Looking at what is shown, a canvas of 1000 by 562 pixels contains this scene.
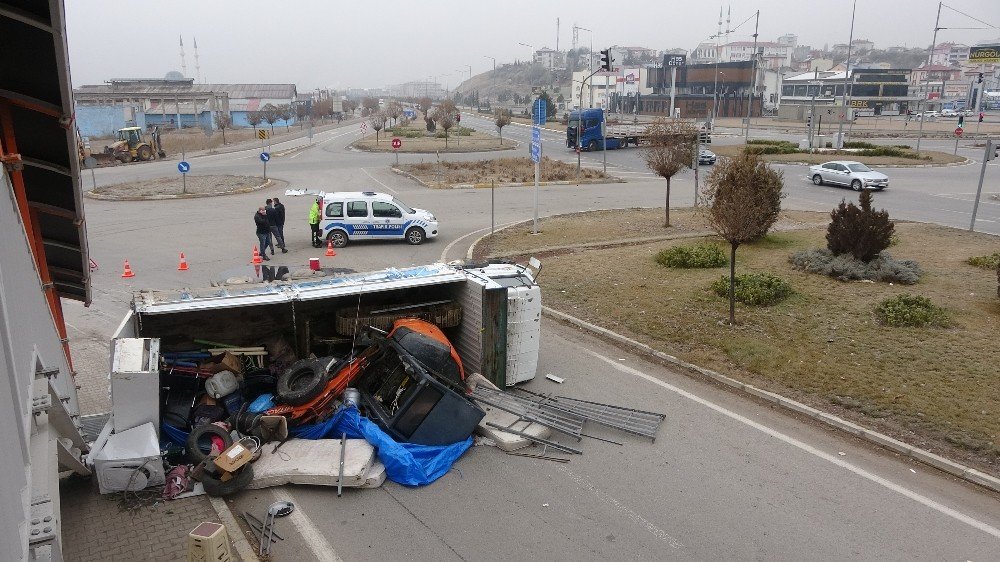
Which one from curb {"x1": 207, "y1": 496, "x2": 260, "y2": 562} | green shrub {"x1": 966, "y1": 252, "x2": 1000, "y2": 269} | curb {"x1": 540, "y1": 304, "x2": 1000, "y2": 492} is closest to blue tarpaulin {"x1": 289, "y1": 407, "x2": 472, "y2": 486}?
curb {"x1": 207, "y1": 496, "x2": 260, "y2": 562}

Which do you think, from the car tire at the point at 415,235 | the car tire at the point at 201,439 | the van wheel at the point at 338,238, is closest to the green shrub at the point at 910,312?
the car tire at the point at 201,439

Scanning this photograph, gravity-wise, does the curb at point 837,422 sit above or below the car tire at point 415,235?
below

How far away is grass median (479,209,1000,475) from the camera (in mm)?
8625

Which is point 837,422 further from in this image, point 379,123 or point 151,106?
point 151,106

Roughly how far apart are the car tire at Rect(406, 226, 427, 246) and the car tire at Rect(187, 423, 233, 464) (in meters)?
12.6

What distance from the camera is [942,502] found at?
6.89m

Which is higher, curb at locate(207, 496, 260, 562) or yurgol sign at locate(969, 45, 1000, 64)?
yurgol sign at locate(969, 45, 1000, 64)

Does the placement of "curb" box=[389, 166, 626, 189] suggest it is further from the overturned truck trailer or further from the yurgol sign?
the yurgol sign

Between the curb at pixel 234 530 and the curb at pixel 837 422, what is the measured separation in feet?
21.9

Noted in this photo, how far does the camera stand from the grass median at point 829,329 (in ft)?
28.3

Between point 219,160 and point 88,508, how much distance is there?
43.7 m

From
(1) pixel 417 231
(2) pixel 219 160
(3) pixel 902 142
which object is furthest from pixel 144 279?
(3) pixel 902 142

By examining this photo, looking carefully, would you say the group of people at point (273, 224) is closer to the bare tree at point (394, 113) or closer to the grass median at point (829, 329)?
the grass median at point (829, 329)

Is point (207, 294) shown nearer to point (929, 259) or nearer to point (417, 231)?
point (417, 231)
